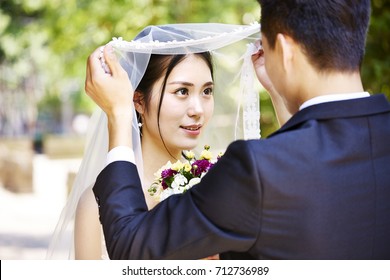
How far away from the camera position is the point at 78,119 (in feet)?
86.6

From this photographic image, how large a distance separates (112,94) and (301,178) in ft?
2.44

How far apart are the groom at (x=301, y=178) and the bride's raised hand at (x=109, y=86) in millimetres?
394

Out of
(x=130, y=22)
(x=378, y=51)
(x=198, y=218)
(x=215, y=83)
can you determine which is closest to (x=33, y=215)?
(x=130, y=22)

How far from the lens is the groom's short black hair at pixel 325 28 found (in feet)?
5.60

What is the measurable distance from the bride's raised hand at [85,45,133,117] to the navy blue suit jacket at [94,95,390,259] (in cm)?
41

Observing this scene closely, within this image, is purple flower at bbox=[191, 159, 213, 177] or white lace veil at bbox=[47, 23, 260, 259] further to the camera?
white lace veil at bbox=[47, 23, 260, 259]

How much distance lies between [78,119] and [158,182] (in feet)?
80.0

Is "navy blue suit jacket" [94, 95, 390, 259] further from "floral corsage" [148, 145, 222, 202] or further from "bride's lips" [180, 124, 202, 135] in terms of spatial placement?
"bride's lips" [180, 124, 202, 135]

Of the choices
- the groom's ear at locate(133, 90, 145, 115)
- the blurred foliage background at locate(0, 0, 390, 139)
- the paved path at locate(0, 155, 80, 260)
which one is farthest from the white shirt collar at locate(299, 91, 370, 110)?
the paved path at locate(0, 155, 80, 260)

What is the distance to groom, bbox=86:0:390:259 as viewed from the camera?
1.65 meters

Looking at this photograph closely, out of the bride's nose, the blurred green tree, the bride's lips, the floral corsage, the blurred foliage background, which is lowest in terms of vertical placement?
the floral corsage

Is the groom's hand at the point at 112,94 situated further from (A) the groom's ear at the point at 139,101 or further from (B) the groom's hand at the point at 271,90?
(A) the groom's ear at the point at 139,101

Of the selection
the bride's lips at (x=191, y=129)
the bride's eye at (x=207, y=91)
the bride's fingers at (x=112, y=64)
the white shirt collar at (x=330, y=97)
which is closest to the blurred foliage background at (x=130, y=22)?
the bride's eye at (x=207, y=91)

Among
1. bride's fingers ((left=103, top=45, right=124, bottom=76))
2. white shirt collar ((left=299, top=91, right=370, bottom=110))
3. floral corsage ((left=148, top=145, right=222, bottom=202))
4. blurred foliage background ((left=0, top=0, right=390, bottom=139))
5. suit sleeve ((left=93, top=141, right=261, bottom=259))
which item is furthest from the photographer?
blurred foliage background ((left=0, top=0, right=390, bottom=139))
